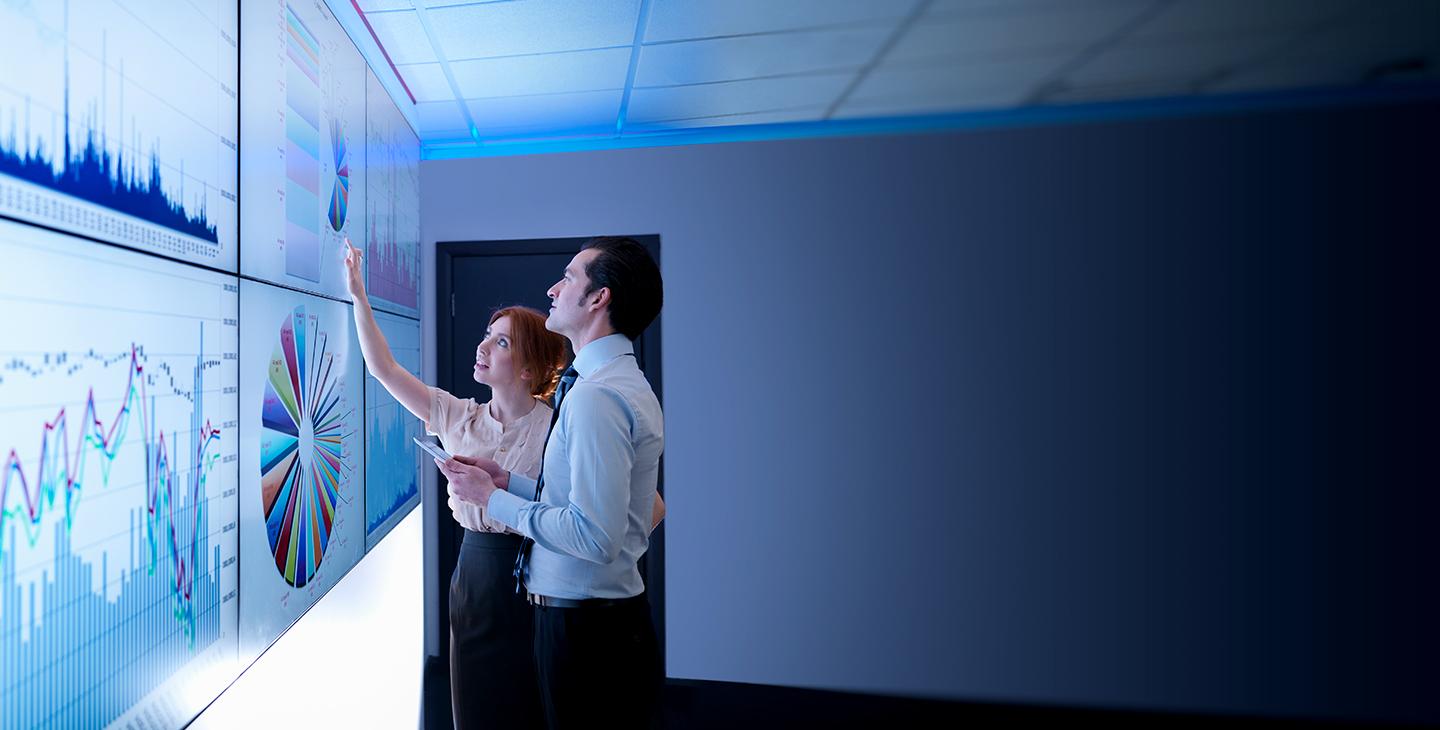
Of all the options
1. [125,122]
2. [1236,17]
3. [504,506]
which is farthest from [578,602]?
[1236,17]

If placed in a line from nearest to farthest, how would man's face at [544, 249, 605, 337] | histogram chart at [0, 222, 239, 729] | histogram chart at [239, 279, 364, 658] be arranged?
histogram chart at [0, 222, 239, 729], histogram chart at [239, 279, 364, 658], man's face at [544, 249, 605, 337]

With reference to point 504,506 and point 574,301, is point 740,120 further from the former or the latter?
point 504,506

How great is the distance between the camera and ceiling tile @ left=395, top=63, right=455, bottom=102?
2.07m

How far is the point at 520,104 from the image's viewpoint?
240cm

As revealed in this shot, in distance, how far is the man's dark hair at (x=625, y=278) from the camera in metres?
1.41

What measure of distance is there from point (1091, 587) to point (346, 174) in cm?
310

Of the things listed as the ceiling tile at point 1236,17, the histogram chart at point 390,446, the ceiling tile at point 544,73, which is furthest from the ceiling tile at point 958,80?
the histogram chart at point 390,446

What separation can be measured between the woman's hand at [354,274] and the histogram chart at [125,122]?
1.65 feet

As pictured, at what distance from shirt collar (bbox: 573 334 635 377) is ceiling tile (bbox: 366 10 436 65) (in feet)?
3.85

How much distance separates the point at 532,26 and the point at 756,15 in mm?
673

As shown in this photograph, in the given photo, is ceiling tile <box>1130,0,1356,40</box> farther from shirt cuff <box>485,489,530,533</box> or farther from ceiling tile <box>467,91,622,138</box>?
shirt cuff <box>485,489,530,533</box>

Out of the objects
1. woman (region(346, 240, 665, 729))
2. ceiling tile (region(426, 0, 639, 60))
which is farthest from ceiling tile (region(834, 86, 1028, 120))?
woman (region(346, 240, 665, 729))

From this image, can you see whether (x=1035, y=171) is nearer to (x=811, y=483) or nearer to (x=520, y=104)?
(x=811, y=483)

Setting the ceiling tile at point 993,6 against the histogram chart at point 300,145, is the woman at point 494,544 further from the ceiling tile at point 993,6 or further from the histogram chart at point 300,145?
the ceiling tile at point 993,6
